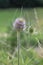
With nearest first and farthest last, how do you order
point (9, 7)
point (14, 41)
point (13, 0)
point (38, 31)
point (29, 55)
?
1. point (29, 55)
2. point (38, 31)
3. point (14, 41)
4. point (13, 0)
5. point (9, 7)

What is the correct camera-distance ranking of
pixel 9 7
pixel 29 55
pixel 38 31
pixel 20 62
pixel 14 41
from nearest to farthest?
pixel 20 62
pixel 29 55
pixel 38 31
pixel 14 41
pixel 9 7

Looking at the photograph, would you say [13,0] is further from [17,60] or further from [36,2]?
[17,60]

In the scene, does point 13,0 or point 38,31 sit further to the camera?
point 13,0

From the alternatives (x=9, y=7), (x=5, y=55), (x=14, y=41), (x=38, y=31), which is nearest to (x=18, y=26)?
(x=5, y=55)

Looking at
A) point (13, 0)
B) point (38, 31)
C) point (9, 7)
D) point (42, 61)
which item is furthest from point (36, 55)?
point (9, 7)

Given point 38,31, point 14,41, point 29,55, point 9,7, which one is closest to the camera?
point 29,55

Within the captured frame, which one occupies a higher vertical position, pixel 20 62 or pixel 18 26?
pixel 18 26

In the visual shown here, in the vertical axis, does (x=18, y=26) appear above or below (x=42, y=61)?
above

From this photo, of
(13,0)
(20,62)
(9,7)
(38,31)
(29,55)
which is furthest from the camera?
(9,7)

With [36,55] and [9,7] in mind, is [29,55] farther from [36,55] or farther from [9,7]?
[9,7]
